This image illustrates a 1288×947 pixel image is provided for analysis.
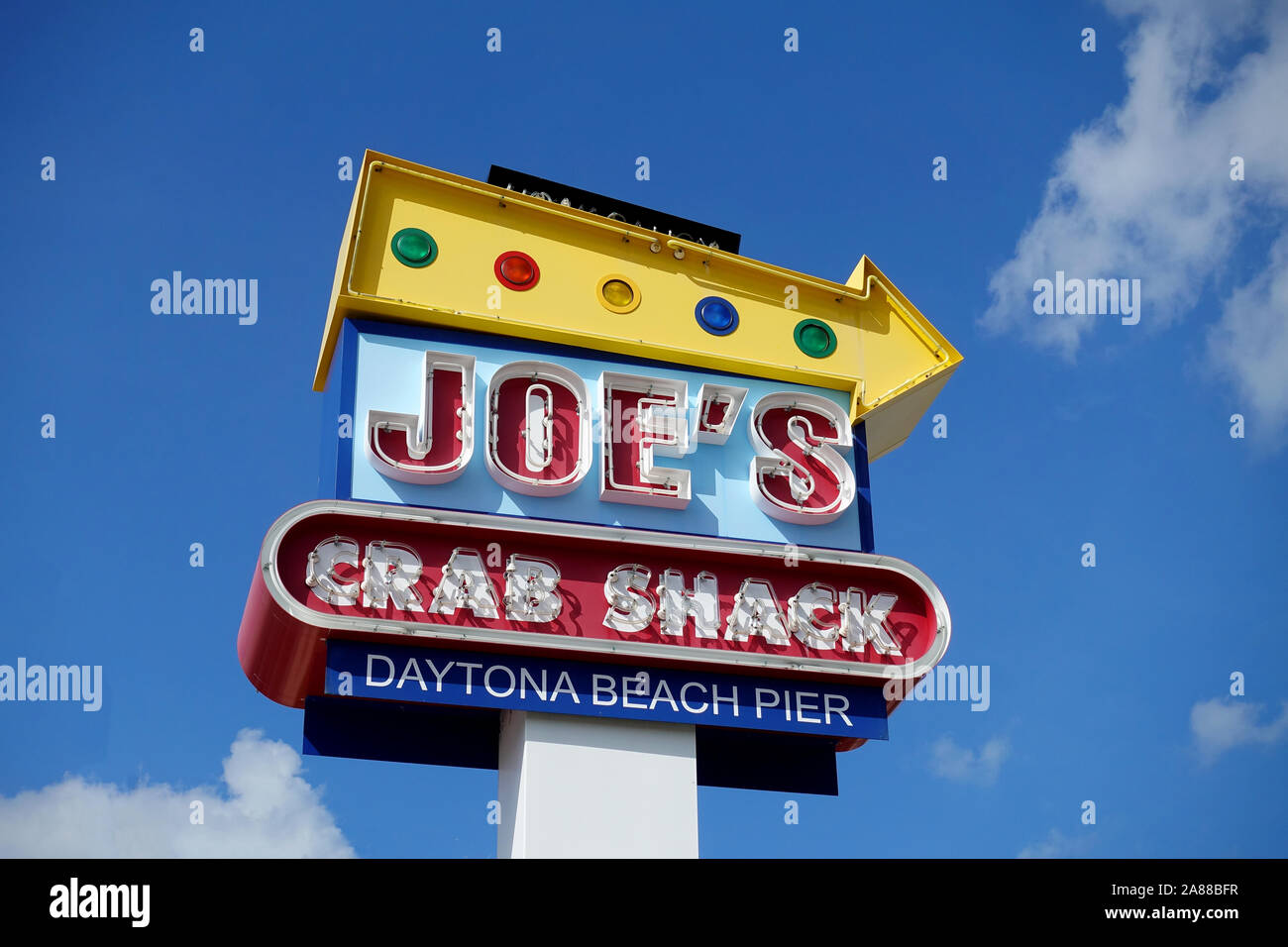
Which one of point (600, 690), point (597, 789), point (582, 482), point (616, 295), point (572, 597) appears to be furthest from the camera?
point (616, 295)

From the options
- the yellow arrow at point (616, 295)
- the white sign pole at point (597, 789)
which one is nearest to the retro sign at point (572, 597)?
the white sign pole at point (597, 789)

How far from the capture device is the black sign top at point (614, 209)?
17.8 m

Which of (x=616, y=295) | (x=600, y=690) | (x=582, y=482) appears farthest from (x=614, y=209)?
(x=600, y=690)

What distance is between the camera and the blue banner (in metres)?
14.1

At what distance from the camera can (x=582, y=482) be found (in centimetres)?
1571

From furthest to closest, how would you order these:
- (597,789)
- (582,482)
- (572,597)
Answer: (582,482), (572,597), (597,789)

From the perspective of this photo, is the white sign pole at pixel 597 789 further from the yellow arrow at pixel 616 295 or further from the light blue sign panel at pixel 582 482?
the yellow arrow at pixel 616 295

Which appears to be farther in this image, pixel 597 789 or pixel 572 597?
pixel 572 597

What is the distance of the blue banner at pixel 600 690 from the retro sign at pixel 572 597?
0.58 feet

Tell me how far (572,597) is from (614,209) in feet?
17.6

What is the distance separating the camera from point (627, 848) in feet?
45.9

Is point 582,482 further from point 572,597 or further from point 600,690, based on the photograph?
point 600,690
